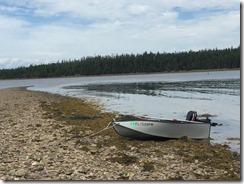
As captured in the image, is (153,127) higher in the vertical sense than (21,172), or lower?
higher

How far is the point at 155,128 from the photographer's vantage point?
15.6 metres

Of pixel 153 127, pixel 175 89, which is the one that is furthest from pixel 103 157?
pixel 175 89

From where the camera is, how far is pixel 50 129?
62.1 ft

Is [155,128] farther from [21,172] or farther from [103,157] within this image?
[21,172]

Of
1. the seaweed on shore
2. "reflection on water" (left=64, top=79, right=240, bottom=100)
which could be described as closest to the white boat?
the seaweed on shore

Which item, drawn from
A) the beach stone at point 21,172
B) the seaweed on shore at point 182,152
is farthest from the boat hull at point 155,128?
the beach stone at point 21,172

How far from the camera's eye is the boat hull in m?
15.5

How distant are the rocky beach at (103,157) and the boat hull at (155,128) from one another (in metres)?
0.36

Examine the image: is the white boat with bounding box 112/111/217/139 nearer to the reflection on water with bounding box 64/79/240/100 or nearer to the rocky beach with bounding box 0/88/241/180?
the rocky beach with bounding box 0/88/241/180

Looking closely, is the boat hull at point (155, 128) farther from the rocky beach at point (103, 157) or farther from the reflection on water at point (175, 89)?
the reflection on water at point (175, 89)

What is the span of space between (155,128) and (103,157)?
378 centimetres

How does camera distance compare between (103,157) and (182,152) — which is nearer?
(103,157)

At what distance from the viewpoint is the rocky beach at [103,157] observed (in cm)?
1023

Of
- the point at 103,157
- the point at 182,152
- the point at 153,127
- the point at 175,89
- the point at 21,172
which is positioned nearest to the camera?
the point at 21,172
